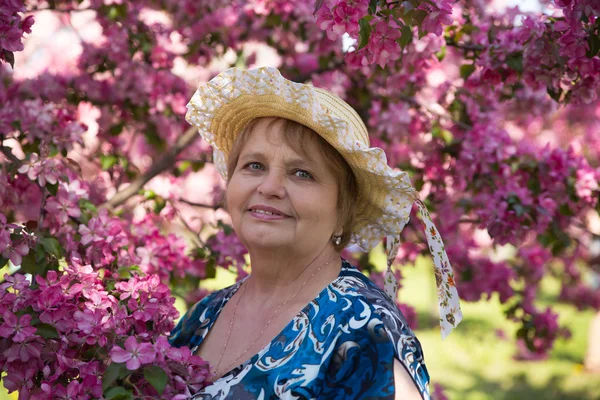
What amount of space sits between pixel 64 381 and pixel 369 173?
1028 millimetres

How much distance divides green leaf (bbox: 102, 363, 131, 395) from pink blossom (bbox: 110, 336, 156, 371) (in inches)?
0.6

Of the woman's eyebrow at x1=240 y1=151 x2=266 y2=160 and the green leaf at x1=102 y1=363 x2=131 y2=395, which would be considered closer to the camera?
the green leaf at x1=102 y1=363 x2=131 y2=395

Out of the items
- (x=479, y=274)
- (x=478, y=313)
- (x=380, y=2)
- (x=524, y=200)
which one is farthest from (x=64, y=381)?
(x=478, y=313)

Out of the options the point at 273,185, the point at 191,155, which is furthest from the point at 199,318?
the point at 191,155

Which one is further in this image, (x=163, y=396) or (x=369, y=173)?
(x=369, y=173)

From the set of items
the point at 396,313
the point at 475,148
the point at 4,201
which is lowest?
the point at 4,201

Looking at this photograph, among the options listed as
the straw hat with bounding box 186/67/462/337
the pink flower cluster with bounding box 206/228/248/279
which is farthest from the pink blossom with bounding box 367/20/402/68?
the pink flower cluster with bounding box 206/228/248/279

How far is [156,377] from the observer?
1695 millimetres

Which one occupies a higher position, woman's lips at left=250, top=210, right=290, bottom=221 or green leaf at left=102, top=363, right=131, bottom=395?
woman's lips at left=250, top=210, right=290, bottom=221

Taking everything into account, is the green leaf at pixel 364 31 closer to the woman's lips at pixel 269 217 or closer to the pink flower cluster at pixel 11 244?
the woman's lips at pixel 269 217

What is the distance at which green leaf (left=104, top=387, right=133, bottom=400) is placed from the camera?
1648mm

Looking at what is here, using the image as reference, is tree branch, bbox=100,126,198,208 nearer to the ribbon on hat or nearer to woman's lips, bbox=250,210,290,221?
woman's lips, bbox=250,210,290,221

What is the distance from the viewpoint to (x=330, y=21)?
6.93 ft

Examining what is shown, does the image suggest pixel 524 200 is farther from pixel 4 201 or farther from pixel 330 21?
pixel 4 201
